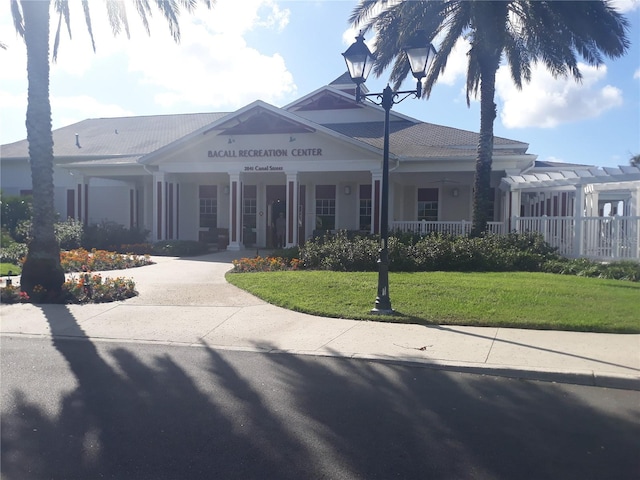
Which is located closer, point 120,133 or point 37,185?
point 37,185

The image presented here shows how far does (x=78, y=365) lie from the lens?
21.5 ft

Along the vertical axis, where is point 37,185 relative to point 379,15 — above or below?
below

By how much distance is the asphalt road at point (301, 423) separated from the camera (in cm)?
393

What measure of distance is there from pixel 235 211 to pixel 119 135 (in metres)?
11.2

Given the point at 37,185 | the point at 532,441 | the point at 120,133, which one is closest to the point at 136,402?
the point at 532,441

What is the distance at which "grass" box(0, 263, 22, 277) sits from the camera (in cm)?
1423

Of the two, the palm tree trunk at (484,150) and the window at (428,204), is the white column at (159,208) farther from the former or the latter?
the palm tree trunk at (484,150)

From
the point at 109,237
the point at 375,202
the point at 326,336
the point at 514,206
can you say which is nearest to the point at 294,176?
the point at 375,202

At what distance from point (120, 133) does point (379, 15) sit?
1697cm

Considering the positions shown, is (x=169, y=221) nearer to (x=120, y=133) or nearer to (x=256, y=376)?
(x=120, y=133)

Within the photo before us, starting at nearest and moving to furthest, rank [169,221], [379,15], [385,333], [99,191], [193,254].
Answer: [385,333], [379,15], [193,254], [169,221], [99,191]

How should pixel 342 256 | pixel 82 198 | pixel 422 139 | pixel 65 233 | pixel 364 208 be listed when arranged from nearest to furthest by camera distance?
1. pixel 342 256
2. pixel 65 233
3. pixel 422 139
4. pixel 364 208
5. pixel 82 198

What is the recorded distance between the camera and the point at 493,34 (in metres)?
14.4

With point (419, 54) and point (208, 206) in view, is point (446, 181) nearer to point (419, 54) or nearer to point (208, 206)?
point (208, 206)
